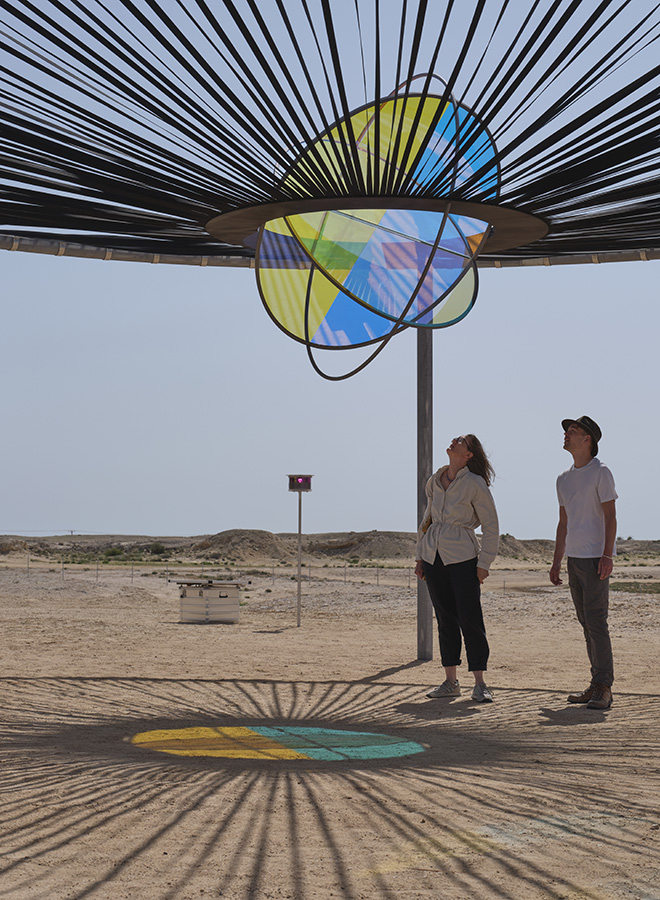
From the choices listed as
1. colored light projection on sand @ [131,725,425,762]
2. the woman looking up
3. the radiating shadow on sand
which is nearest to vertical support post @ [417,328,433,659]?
the woman looking up

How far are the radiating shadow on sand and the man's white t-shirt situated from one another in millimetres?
1344

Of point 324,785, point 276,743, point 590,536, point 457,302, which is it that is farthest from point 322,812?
point 457,302

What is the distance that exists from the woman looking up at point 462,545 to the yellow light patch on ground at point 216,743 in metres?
2.05

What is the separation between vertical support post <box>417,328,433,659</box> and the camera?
1144 centimetres

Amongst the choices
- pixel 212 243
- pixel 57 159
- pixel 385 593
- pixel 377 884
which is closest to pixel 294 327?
pixel 212 243

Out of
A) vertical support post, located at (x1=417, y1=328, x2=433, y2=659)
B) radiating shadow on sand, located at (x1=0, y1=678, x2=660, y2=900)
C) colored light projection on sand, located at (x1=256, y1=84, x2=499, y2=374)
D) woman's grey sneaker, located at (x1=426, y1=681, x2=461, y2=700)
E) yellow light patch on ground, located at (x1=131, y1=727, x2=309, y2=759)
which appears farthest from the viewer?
vertical support post, located at (x1=417, y1=328, x2=433, y2=659)

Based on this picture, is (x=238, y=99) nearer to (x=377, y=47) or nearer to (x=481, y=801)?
(x=377, y=47)

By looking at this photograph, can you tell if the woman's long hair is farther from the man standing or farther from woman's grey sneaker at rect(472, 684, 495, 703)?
woman's grey sneaker at rect(472, 684, 495, 703)

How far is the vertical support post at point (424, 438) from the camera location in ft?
37.5

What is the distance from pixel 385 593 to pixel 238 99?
20.1 m

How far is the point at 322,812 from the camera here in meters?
4.68

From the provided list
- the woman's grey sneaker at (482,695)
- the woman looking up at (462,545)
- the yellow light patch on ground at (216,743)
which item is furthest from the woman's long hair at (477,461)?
the yellow light patch on ground at (216,743)

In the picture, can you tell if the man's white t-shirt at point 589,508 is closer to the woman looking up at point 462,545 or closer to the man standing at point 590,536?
the man standing at point 590,536

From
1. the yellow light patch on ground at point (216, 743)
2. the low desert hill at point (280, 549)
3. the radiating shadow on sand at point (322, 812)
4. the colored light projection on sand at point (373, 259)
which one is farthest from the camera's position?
the low desert hill at point (280, 549)
